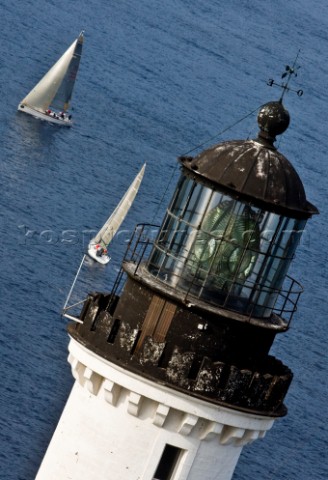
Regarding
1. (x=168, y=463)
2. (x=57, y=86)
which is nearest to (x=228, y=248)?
(x=168, y=463)

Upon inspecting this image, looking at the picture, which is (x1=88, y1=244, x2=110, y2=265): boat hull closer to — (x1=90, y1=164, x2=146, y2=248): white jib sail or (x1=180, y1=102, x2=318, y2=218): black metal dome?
(x1=90, y1=164, x2=146, y2=248): white jib sail

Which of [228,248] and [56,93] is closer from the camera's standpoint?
[228,248]

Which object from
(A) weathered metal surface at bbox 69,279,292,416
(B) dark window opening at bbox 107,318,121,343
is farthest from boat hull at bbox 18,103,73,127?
(B) dark window opening at bbox 107,318,121,343

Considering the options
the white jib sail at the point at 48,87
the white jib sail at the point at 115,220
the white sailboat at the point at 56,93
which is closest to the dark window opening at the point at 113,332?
the white jib sail at the point at 115,220

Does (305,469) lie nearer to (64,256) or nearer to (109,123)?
(64,256)

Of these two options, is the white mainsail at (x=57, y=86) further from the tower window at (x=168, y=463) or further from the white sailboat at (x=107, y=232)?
the tower window at (x=168, y=463)

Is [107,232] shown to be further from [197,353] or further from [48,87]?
[197,353]

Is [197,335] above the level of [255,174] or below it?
below
